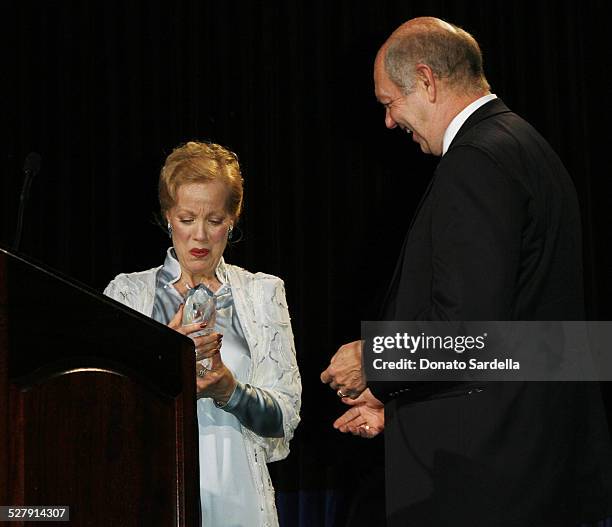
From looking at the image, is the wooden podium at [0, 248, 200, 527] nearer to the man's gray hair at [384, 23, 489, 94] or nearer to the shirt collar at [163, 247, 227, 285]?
the man's gray hair at [384, 23, 489, 94]

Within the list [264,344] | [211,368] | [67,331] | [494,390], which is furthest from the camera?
[264,344]

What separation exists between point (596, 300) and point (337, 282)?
0.97m

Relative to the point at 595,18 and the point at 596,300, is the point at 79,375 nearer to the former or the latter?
the point at 596,300

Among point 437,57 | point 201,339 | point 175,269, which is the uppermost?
point 437,57

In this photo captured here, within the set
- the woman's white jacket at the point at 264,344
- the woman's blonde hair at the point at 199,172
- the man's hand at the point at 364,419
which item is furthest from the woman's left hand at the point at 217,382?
the woman's blonde hair at the point at 199,172

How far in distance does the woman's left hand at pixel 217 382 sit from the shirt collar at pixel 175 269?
37 cm

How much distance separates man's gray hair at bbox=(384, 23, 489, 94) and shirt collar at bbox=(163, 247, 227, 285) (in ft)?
2.73

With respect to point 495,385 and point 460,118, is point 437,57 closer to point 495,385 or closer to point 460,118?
point 460,118

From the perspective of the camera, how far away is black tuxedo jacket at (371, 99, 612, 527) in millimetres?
1531

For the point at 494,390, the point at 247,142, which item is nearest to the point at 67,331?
the point at 494,390

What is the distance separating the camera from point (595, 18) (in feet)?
Answer: 12.1

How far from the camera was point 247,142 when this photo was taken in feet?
11.5

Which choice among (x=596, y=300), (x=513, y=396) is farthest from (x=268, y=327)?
(x=596, y=300)

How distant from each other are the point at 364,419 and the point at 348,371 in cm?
21
